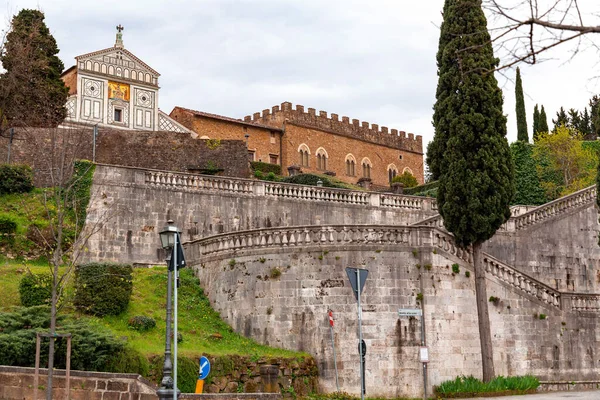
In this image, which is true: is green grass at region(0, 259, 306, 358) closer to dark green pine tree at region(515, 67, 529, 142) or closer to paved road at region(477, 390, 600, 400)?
paved road at region(477, 390, 600, 400)

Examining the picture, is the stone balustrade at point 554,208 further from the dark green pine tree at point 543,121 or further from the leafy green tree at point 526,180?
the dark green pine tree at point 543,121

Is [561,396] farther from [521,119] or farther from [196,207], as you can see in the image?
[521,119]

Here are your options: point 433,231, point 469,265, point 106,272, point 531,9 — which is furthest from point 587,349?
point 531,9

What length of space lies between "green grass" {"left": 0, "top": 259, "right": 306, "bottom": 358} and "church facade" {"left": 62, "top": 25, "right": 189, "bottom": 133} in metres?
30.1

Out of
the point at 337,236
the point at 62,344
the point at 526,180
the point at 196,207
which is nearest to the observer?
the point at 62,344

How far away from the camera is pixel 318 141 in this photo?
7138cm

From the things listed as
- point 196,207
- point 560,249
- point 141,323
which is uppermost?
point 196,207

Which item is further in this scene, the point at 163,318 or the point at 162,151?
the point at 162,151

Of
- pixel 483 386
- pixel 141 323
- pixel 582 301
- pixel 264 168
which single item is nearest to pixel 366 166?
pixel 264 168

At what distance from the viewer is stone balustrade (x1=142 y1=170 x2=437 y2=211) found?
34.8m

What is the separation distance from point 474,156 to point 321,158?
4396 cm

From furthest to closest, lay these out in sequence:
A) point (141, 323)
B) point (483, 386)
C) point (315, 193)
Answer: point (315, 193) → point (483, 386) → point (141, 323)

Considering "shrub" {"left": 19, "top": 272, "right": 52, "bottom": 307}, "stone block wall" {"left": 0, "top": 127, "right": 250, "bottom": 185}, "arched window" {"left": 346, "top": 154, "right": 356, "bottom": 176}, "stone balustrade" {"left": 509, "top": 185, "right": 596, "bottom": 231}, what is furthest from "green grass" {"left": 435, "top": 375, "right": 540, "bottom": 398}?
"arched window" {"left": 346, "top": 154, "right": 356, "bottom": 176}

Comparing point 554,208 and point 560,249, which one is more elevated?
point 554,208
